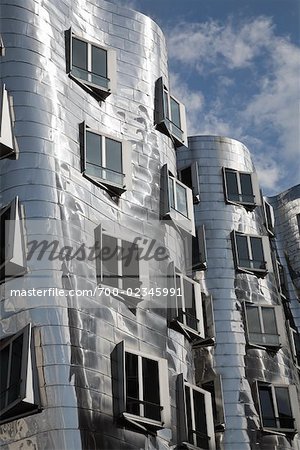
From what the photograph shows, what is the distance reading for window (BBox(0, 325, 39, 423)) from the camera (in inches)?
563

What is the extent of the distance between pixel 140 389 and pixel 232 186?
38.7 ft

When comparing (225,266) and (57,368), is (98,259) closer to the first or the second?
(57,368)

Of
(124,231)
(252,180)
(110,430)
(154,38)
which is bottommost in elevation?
(110,430)

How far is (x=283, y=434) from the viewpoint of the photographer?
21.7 m

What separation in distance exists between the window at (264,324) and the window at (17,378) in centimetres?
996

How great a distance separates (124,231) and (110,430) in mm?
4989

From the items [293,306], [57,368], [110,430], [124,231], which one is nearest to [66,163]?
[124,231]

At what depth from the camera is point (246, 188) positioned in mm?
26328

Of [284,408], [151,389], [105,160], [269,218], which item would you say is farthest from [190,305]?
[269,218]

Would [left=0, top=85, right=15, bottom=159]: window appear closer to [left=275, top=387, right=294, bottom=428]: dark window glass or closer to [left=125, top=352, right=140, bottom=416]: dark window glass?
[left=125, top=352, right=140, bottom=416]: dark window glass

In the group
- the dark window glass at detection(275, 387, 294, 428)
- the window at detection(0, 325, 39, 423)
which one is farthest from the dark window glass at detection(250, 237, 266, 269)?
the window at detection(0, 325, 39, 423)

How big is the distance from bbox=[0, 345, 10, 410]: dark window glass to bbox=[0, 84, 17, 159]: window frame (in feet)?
14.7

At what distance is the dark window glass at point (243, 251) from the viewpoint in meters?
24.7

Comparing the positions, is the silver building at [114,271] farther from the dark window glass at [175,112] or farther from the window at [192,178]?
the window at [192,178]
